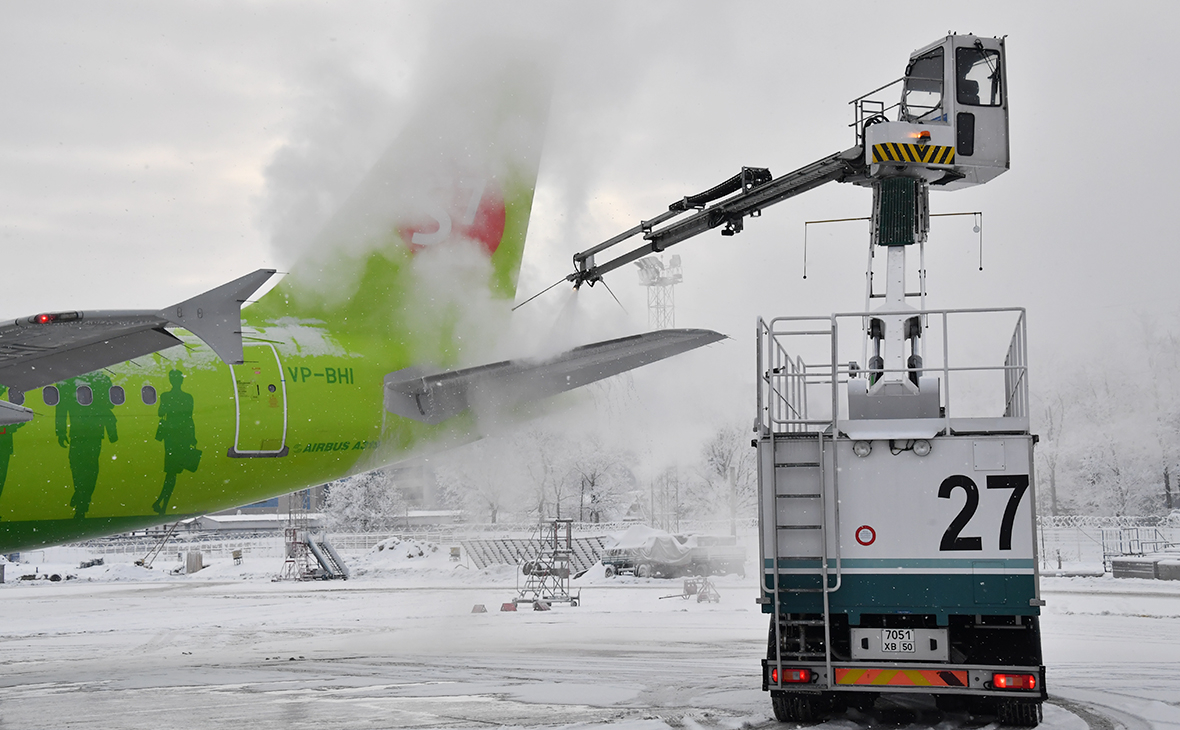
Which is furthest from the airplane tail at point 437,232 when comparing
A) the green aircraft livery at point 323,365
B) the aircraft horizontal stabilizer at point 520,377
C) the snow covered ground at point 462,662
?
the snow covered ground at point 462,662

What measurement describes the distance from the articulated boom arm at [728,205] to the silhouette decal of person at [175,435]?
6667 millimetres

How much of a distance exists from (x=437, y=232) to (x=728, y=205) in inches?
177

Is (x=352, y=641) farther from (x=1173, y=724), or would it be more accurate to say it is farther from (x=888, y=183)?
(x=1173, y=724)

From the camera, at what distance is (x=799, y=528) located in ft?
26.5

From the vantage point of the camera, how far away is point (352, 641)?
55.6 feet

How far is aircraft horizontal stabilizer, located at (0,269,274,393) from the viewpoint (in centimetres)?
791

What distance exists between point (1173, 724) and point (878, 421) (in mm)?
3701

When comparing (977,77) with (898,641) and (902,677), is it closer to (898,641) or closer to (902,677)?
(898,641)

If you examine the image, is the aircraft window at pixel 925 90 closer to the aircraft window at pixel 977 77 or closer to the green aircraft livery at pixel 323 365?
the aircraft window at pixel 977 77

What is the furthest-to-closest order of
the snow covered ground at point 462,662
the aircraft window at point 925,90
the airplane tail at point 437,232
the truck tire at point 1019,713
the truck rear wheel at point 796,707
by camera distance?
the airplane tail at point 437,232 → the aircraft window at point 925,90 → the snow covered ground at point 462,662 → the truck rear wheel at point 796,707 → the truck tire at point 1019,713

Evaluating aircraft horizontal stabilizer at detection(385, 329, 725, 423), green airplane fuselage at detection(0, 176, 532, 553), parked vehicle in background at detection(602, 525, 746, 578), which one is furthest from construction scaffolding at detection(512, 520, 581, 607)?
green airplane fuselage at detection(0, 176, 532, 553)

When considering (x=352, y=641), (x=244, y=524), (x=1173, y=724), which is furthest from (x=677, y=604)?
(x=244, y=524)

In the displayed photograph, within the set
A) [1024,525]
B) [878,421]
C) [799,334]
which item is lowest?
[1024,525]

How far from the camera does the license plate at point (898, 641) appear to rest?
7918mm
